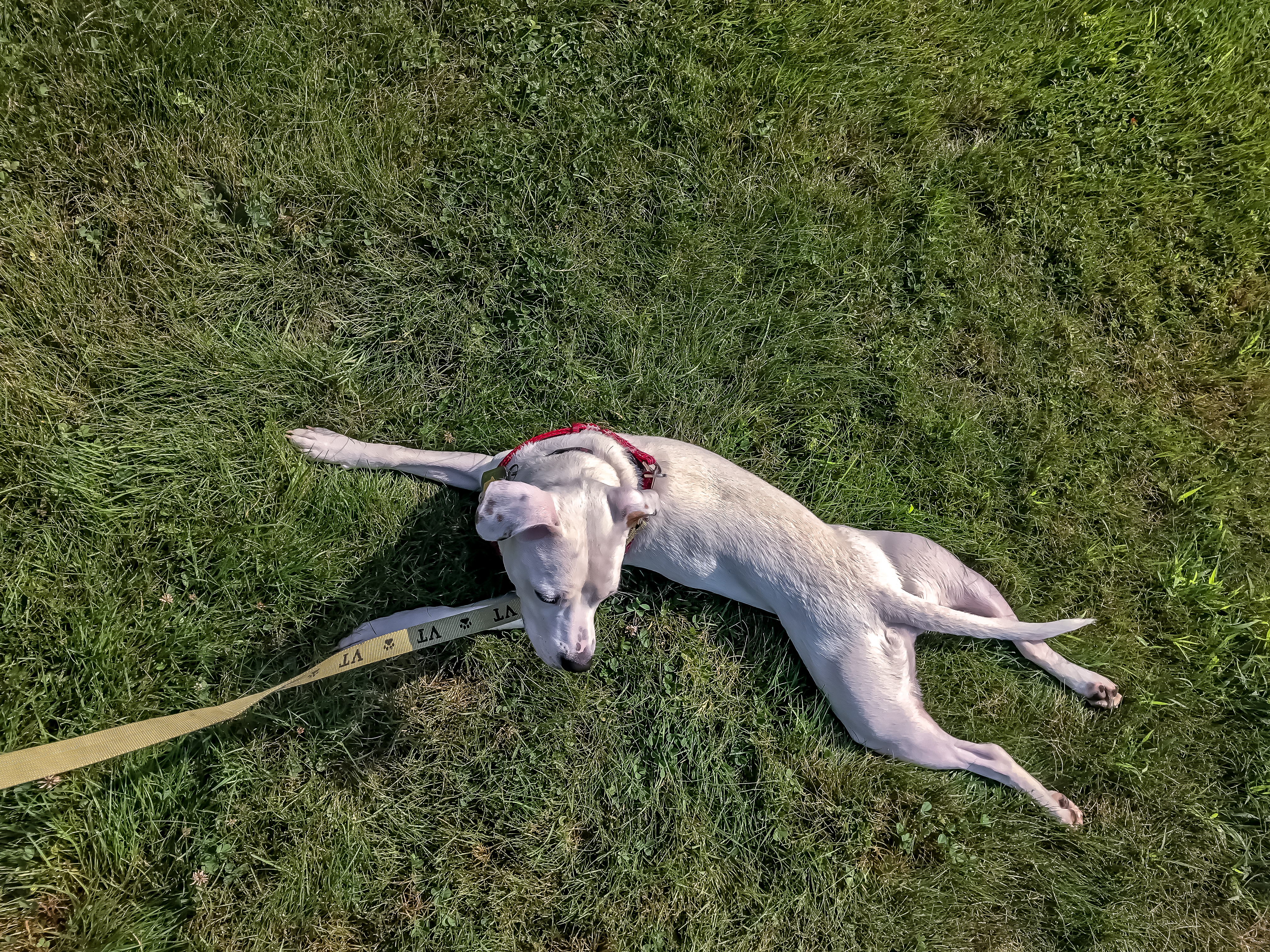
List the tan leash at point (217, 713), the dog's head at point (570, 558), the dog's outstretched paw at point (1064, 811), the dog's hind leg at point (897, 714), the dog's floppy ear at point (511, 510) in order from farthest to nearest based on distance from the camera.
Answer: the dog's outstretched paw at point (1064, 811) → the dog's hind leg at point (897, 714) → the dog's head at point (570, 558) → the dog's floppy ear at point (511, 510) → the tan leash at point (217, 713)

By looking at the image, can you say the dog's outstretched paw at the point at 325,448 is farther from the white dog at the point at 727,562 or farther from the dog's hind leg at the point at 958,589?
the dog's hind leg at the point at 958,589

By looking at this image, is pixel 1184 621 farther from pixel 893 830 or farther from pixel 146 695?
pixel 146 695

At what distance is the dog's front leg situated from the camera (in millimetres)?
3932

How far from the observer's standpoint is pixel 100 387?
148 inches

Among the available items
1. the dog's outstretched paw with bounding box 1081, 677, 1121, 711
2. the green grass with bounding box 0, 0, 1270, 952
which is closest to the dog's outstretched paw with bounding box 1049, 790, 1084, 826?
the green grass with bounding box 0, 0, 1270, 952

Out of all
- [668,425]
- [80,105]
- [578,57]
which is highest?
[578,57]

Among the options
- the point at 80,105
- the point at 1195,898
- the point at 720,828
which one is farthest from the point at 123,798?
the point at 1195,898

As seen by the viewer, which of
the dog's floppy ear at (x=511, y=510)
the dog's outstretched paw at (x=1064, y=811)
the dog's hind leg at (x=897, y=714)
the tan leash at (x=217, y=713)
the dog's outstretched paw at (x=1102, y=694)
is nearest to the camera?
the tan leash at (x=217, y=713)

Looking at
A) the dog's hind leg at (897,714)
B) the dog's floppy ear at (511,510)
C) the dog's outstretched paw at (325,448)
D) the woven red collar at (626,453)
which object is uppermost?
the dog's floppy ear at (511,510)

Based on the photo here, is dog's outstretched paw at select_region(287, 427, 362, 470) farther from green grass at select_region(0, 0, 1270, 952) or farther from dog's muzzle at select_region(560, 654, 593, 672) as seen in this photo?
dog's muzzle at select_region(560, 654, 593, 672)

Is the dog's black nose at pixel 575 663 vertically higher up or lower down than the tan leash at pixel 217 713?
higher up

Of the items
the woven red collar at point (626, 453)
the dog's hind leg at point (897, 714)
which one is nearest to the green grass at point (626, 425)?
the dog's hind leg at point (897, 714)

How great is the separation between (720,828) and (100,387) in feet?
14.2

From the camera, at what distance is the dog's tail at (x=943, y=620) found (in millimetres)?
3549
